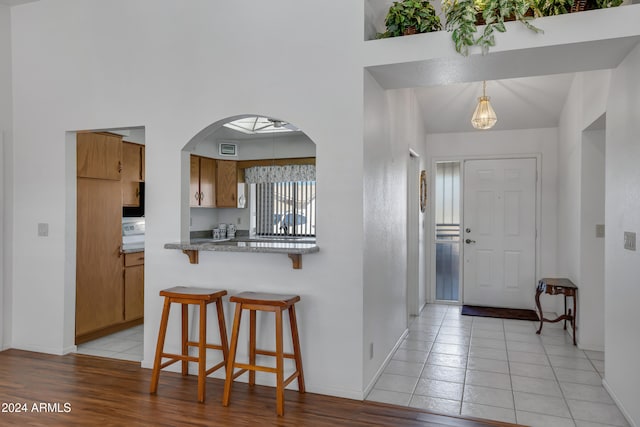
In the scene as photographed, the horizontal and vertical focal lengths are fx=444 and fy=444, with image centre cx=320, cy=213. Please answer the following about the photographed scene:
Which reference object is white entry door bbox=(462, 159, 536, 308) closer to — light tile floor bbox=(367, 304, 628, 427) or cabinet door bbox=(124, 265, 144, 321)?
light tile floor bbox=(367, 304, 628, 427)

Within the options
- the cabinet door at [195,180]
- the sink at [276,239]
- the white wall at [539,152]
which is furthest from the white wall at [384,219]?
the cabinet door at [195,180]

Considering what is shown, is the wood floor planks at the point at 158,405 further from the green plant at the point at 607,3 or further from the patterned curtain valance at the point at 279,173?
the patterned curtain valance at the point at 279,173

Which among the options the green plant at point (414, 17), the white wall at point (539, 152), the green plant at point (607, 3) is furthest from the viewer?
the white wall at point (539, 152)

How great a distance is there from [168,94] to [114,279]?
2.08 m

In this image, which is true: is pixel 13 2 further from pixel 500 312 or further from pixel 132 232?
pixel 500 312

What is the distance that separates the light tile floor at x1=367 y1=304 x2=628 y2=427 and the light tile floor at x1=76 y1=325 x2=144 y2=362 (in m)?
2.18

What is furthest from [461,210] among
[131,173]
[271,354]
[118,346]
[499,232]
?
[118,346]

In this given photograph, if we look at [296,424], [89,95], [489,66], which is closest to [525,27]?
[489,66]

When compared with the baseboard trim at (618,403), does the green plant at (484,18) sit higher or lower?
higher

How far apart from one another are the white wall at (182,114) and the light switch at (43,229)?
0.07m

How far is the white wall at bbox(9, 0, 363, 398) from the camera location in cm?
303

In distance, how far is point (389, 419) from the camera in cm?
268

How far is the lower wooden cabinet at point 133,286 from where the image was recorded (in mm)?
4633

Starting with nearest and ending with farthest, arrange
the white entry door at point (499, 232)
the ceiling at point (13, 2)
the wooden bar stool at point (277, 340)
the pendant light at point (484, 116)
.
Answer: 1. the wooden bar stool at point (277, 340)
2. the ceiling at point (13, 2)
3. the pendant light at point (484, 116)
4. the white entry door at point (499, 232)
